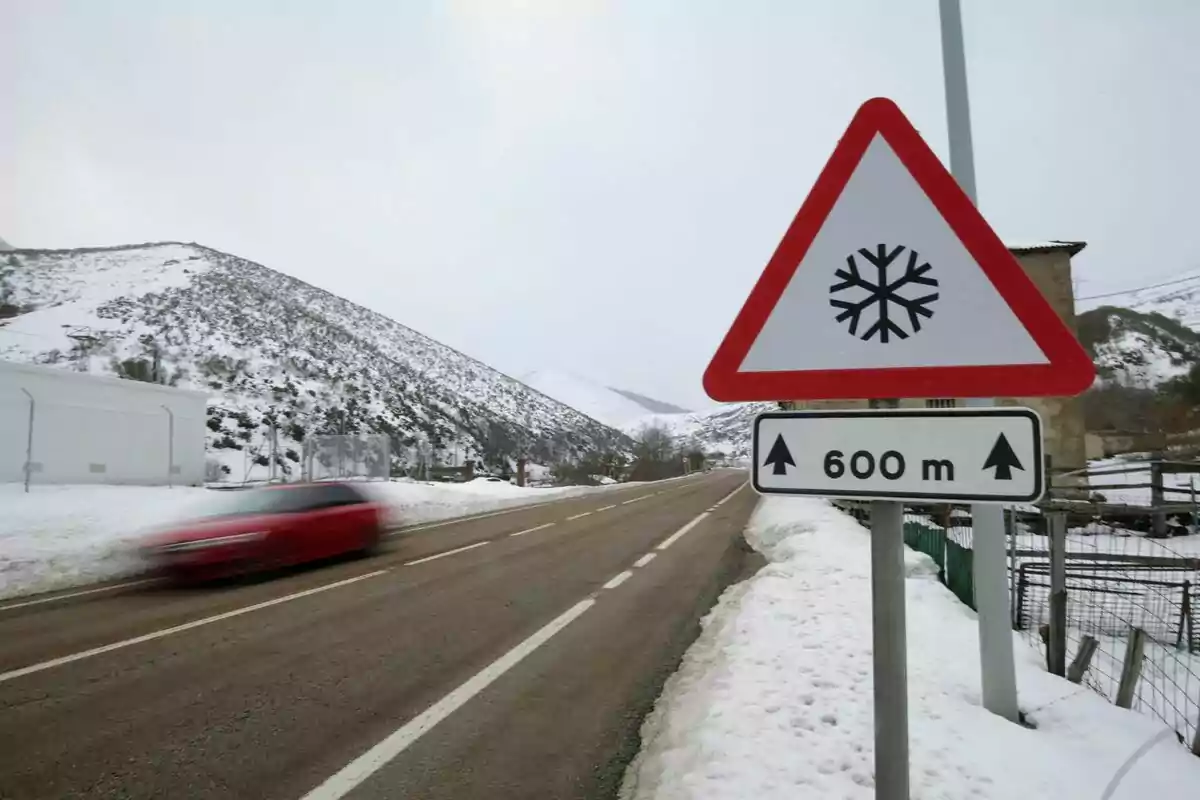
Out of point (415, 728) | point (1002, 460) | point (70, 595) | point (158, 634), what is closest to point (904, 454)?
point (1002, 460)

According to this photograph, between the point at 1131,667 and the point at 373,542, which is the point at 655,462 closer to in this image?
the point at 373,542

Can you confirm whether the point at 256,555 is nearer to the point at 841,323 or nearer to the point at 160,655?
the point at 160,655

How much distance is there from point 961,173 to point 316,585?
8628 mm

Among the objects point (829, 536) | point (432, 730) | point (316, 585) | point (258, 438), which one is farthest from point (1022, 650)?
point (258, 438)

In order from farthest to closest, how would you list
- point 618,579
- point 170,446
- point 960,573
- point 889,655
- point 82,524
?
1. point 170,446
2. point 82,524
3. point 618,579
4. point 960,573
5. point 889,655

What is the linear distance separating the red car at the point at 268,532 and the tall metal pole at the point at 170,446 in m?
17.5

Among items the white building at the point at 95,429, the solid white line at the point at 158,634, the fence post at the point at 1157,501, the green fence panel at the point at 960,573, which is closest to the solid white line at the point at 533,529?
the solid white line at the point at 158,634

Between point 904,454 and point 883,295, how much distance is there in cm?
48

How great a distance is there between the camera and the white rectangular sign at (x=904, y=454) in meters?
1.64

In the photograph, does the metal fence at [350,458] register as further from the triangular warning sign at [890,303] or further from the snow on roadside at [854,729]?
the triangular warning sign at [890,303]

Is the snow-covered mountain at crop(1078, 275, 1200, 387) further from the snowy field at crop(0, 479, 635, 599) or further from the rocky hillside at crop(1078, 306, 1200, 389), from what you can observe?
the snowy field at crop(0, 479, 635, 599)

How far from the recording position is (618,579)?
9.62 metres

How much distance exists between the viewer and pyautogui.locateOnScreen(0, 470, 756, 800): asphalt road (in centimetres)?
354

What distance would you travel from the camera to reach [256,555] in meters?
9.62
